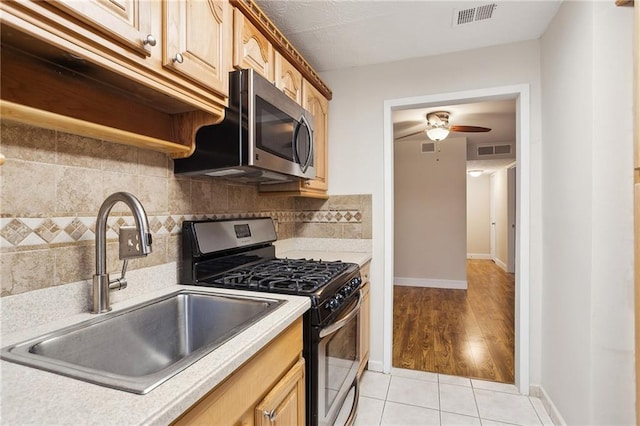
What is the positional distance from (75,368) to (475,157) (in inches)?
240

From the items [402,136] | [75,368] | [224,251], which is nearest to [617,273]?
[224,251]

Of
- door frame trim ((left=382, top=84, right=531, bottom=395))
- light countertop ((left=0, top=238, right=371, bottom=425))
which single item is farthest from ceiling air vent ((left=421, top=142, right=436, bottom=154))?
light countertop ((left=0, top=238, right=371, bottom=425))

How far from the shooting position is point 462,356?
8.71ft

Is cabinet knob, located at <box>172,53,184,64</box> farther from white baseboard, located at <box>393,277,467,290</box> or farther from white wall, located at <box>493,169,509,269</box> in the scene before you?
white wall, located at <box>493,169,509,269</box>

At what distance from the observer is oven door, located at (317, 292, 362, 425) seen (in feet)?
4.27

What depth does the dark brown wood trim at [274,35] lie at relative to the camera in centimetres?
142

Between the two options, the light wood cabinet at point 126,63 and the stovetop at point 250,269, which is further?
the stovetop at point 250,269

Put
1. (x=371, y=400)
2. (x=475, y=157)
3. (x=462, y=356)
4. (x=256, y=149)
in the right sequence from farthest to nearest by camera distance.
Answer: (x=475, y=157), (x=462, y=356), (x=371, y=400), (x=256, y=149)

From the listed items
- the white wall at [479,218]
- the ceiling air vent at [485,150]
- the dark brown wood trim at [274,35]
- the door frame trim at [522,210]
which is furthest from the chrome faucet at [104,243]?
the white wall at [479,218]

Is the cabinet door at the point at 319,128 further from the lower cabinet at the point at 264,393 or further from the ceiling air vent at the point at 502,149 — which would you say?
the ceiling air vent at the point at 502,149

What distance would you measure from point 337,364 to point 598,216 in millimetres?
1318

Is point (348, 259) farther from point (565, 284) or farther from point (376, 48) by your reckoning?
point (376, 48)

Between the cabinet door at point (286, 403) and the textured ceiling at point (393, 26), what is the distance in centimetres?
181

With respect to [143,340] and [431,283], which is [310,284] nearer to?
[143,340]
